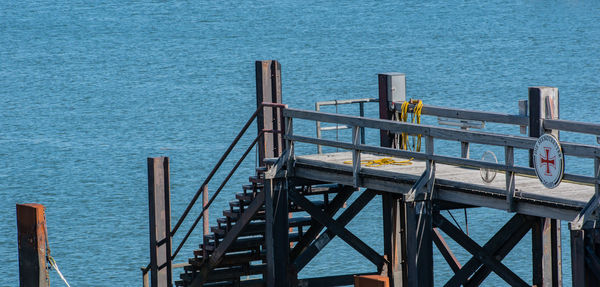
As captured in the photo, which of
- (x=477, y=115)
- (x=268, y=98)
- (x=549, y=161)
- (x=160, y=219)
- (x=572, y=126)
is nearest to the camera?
(x=549, y=161)

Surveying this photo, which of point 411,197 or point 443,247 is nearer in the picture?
point 411,197

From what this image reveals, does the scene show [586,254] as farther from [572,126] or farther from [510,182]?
[572,126]

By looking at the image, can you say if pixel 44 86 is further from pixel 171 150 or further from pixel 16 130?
pixel 171 150

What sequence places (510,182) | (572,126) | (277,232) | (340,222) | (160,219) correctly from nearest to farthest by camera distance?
(510,182), (572,126), (277,232), (340,222), (160,219)

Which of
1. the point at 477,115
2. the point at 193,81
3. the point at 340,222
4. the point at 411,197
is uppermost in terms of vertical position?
the point at 193,81

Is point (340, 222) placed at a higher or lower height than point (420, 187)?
lower

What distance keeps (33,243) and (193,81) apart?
5474 cm

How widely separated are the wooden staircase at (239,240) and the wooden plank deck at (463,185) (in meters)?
0.89

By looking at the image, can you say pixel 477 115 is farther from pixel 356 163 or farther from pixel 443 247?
pixel 356 163

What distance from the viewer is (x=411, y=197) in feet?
41.0

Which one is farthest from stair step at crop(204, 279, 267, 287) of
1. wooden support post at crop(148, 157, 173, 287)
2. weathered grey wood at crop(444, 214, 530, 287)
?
weathered grey wood at crop(444, 214, 530, 287)

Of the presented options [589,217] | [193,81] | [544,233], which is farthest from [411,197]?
[193,81]

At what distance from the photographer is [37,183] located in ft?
151

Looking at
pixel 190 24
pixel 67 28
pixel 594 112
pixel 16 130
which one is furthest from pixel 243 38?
pixel 594 112
